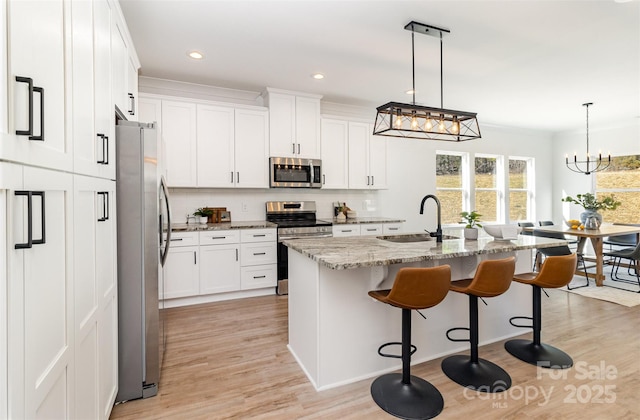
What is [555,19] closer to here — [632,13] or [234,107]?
[632,13]

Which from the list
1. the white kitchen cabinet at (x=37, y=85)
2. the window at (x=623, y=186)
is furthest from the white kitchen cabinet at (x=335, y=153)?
the window at (x=623, y=186)

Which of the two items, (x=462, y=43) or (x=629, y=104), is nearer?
(x=462, y=43)

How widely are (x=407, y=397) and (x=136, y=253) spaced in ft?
6.24

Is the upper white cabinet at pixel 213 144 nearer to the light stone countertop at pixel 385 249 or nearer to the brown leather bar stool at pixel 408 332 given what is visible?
the light stone countertop at pixel 385 249

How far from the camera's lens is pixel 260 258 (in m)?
4.15

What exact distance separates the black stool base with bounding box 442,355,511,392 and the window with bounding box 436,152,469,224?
418 cm

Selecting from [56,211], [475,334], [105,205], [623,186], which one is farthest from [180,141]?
[623,186]

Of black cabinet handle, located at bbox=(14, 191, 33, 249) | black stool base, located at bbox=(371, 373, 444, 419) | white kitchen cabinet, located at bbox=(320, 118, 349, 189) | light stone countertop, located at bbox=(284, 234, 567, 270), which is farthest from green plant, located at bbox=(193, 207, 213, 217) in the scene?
black cabinet handle, located at bbox=(14, 191, 33, 249)

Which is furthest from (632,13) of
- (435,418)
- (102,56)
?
(102,56)

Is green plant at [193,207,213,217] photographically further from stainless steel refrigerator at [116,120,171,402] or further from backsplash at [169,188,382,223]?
stainless steel refrigerator at [116,120,171,402]

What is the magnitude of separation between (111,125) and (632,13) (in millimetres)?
3937

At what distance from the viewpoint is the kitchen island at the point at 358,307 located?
7.13 feet

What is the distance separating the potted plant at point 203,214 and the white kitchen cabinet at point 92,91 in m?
2.38

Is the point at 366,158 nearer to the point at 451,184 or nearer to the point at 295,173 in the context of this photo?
the point at 295,173
